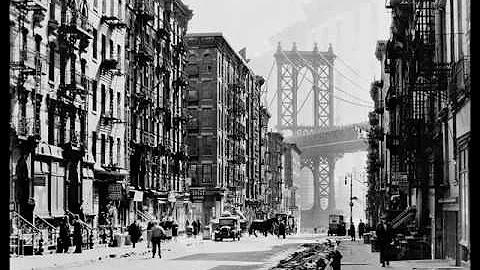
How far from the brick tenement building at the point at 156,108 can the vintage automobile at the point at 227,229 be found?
585 centimetres

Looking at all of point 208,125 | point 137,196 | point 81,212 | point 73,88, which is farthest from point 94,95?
point 208,125

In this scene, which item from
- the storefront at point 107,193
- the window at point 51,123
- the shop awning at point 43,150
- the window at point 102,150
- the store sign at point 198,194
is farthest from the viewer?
the store sign at point 198,194

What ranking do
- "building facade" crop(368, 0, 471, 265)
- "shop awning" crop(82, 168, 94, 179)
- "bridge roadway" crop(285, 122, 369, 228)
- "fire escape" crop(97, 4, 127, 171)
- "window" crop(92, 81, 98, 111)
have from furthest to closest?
Answer: "bridge roadway" crop(285, 122, 369, 228) → "fire escape" crop(97, 4, 127, 171) → "window" crop(92, 81, 98, 111) → "shop awning" crop(82, 168, 94, 179) → "building facade" crop(368, 0, 471, 265)

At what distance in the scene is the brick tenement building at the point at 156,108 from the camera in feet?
227

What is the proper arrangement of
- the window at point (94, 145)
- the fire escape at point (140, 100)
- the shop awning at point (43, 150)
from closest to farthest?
the shop awning at point (43, 150) → the window at point (94, 145) → the fire escape at point (140, 100)

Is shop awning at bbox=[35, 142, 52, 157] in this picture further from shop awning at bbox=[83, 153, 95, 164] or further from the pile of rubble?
the pile of rubble

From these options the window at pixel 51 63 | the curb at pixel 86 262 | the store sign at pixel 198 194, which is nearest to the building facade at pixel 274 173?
the store sign at pixel 198 194

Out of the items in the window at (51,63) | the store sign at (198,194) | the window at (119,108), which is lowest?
the store sign at (198,194)

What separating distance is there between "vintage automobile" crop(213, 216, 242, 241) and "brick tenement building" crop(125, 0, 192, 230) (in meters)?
5.85

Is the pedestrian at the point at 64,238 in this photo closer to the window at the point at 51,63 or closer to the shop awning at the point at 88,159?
the window at the point at 51,63

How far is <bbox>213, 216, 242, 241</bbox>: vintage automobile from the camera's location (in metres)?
74.6

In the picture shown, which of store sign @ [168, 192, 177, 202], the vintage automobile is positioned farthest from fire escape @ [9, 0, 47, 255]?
store sign @ [168, 192, 177, 202]

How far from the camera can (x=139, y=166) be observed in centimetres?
7050
